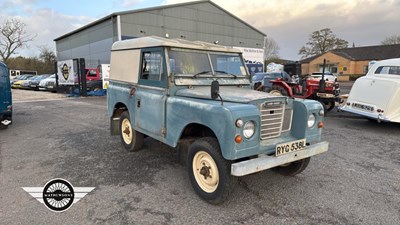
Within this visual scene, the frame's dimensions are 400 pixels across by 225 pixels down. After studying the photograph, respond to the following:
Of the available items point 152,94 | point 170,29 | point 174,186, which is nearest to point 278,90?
point 152,94

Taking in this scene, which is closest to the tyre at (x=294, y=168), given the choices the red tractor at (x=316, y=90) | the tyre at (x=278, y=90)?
the red tractor at (x=316, y=90)

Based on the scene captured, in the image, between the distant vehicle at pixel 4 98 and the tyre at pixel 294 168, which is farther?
the distant vehicle at pixel 4 98

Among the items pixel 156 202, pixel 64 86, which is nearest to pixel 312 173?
pixel 156 202

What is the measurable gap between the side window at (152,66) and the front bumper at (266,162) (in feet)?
6.78

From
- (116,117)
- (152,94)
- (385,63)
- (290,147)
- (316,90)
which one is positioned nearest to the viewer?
(290,147)

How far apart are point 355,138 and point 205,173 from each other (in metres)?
5.27

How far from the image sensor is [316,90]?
10664mm

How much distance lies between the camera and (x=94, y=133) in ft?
24.5

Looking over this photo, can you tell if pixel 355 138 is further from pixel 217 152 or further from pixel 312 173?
pixel 217 152

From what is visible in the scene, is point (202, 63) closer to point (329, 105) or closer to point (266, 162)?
point (266, 162)

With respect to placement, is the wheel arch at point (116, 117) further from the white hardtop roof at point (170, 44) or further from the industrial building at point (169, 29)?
the industrial building at point (169, 29)

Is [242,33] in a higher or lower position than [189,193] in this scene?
higher

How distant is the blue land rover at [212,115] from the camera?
318cm

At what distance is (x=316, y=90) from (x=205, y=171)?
862 cm
